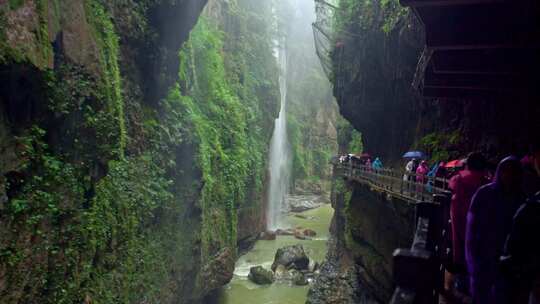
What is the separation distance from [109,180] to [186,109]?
6.02 meters

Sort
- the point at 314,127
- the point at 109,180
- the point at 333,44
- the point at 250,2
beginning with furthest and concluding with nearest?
1. the point at 314,127
2. the point at 250,2
3. the point at 333,44
4. the point at 109,180

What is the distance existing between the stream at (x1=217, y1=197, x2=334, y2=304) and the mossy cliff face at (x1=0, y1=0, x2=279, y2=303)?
2.65 metres

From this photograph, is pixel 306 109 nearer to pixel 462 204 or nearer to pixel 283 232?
pixel 283 232

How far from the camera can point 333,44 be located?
65.0 ft

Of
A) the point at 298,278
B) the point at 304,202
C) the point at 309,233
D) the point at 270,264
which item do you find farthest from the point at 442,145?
the point at 304,202

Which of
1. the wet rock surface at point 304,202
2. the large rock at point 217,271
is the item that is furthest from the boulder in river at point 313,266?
the wet rock surface at point 304,202

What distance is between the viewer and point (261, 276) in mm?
21891

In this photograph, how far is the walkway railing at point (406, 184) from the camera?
7963mm

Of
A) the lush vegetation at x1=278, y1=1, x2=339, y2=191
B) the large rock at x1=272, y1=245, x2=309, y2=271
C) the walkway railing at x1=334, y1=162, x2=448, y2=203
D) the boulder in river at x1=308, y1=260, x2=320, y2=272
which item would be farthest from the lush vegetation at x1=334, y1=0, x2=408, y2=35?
the lush vegetation at x1=278, y1=1, x2=339, y2=191

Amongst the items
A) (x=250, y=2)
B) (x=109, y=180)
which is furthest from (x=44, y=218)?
(x=250, y=2)

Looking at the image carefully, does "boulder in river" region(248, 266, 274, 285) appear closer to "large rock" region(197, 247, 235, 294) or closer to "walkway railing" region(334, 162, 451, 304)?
"large rock" region(197, 247, 235, 294)

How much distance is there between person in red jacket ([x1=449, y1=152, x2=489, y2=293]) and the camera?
404 cm

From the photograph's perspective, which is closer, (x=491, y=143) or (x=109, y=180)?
(x=491, y=143)

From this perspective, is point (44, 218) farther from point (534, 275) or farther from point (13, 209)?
point (534, 275)
